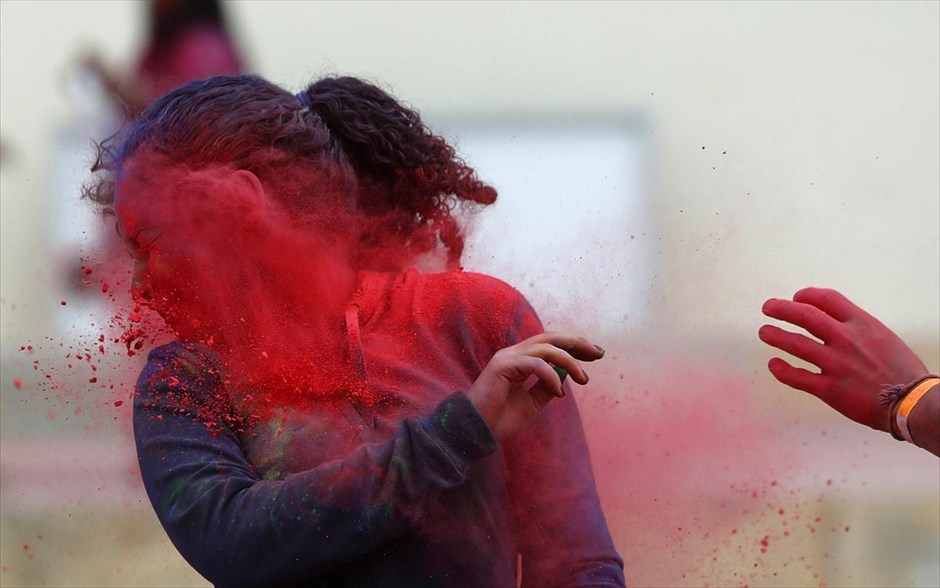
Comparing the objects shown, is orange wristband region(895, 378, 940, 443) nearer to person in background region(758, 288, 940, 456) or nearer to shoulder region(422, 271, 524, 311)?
person in background region(758, 288, 940, 456)

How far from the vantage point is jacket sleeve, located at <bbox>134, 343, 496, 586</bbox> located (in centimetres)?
80

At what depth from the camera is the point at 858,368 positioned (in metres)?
0.94

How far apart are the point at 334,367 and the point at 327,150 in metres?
0.22

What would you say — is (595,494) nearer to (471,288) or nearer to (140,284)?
(471,288)

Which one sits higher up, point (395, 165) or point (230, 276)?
point (395, 165)

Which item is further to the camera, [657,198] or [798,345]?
[657,198]

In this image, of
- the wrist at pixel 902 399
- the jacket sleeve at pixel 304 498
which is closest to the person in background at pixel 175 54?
the jacket sleeve at pixel 304 498

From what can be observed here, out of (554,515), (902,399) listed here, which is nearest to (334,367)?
(554,515)

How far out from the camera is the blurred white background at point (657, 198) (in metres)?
1.10

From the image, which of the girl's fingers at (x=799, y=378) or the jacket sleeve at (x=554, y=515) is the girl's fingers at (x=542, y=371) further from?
the girl's fingers at (x=799, y=378)

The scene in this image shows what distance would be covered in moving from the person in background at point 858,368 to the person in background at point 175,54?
698 mm

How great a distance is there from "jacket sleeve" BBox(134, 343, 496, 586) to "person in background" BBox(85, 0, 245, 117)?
0.48m

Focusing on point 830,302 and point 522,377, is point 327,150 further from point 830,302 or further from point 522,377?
point 830,302

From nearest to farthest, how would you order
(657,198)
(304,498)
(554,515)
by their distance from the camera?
(304,498)
(554,515)
(657,198)
